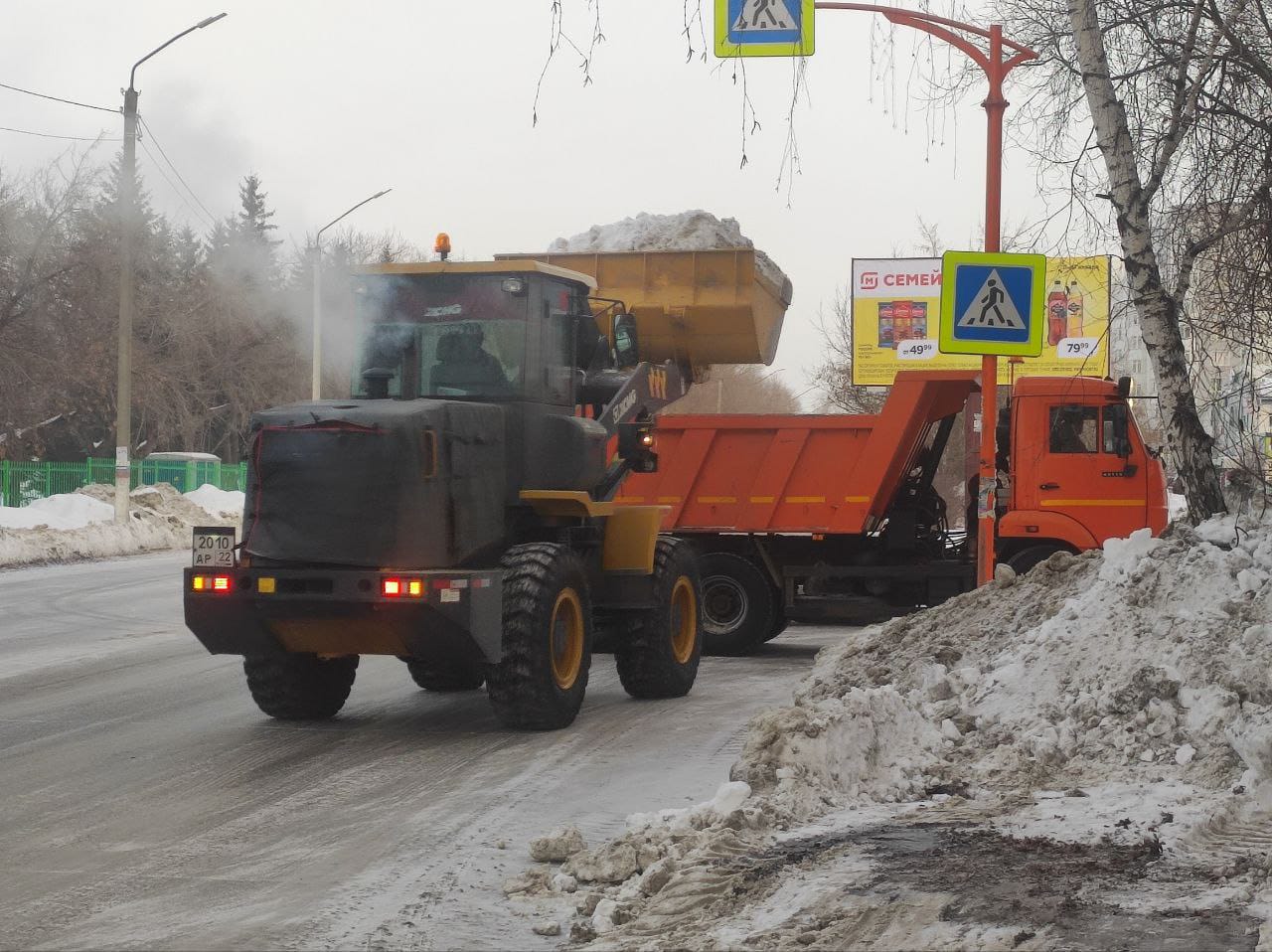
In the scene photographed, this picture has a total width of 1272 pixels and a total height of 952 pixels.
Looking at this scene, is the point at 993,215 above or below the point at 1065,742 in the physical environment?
above

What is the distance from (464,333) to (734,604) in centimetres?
536

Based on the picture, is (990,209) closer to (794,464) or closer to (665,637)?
(794,464)

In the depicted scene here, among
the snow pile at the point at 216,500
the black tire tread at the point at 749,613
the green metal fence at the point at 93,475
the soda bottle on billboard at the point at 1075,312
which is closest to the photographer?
the black tire tread at the point at 749,613

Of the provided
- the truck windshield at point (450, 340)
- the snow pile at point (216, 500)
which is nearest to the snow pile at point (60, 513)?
the snow pile at point (216, 500)

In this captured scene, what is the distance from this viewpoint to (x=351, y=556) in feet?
29.3

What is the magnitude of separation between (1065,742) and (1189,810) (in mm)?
1003

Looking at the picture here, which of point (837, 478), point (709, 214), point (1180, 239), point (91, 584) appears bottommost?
point (91, 584)

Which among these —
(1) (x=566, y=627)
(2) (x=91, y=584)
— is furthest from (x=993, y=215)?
(2) (x=91, y=584)

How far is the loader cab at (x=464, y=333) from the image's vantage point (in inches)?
392

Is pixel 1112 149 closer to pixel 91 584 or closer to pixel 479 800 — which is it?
pixel 479 800

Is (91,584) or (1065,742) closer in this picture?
(1065,742)

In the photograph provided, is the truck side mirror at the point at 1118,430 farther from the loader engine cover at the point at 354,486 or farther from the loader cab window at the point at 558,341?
the loader engine cover at the point at 354,486

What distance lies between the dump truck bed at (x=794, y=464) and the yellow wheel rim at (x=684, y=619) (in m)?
2.54

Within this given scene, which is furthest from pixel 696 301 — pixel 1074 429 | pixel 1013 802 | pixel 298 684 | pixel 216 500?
pixel 216 500
